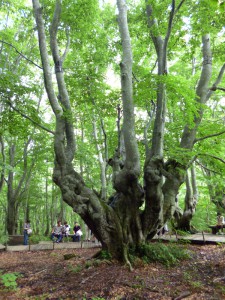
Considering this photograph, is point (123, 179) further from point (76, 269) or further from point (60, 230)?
point (60, 230)

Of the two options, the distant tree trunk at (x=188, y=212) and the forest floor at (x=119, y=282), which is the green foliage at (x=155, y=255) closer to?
the forest floor at (x=119, y=282)

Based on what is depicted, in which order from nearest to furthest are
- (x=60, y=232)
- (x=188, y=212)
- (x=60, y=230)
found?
(x=188, y=212) < (x=60, y=232) < (x=60, y=230)

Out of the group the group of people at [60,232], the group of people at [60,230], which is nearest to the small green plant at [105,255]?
the group of people at [60,230]

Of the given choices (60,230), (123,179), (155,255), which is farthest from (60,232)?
(123,179)

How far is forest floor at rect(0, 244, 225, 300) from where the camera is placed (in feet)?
16.2

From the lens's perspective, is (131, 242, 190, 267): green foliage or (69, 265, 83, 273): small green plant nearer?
(69, 265, 83, 273): small green plant

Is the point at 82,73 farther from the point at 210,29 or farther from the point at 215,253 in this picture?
the point at 215,253

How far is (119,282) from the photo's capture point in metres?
5.37

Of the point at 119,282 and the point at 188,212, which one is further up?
the point at 188,212

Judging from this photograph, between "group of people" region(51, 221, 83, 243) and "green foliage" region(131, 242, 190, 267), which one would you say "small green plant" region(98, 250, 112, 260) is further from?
"group of people" region(51, 221, 83, 243)

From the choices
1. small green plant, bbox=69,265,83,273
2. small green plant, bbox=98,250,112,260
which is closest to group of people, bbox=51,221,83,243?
small green plant, bbox=69,265,83,273

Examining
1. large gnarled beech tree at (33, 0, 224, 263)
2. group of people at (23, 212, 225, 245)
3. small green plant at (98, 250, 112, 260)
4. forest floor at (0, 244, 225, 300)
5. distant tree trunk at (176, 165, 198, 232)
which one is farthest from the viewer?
group of people at (23, 212, 225, 245)

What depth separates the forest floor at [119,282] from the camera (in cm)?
494

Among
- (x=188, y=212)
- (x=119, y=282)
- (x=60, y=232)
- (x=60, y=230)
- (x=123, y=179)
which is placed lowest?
(x=119, y=282)
